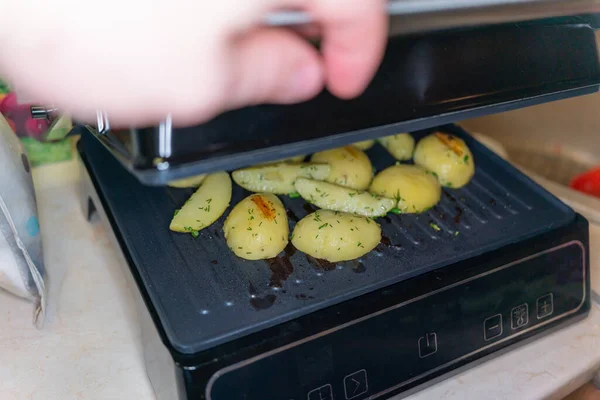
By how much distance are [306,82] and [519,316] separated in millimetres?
516

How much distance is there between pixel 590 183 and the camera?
138 centimetres

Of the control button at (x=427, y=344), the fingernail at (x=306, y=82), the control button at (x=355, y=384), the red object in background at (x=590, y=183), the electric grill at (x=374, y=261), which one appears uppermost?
the fingernail at (x=306, y=82)

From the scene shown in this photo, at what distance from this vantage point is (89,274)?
3.09 feet

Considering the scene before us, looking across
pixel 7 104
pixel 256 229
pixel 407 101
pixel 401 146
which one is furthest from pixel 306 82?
pixel 7 104

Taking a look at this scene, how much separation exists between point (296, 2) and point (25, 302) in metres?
0.71

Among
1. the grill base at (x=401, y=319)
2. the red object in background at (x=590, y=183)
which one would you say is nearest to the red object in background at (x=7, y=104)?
the grill base at (x=401, y=319)

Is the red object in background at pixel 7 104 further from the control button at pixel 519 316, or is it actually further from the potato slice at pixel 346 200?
the control button at pixel 519 316

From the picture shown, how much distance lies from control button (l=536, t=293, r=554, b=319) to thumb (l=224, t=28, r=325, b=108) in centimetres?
51

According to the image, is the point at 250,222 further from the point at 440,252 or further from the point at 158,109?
the point at 158,109

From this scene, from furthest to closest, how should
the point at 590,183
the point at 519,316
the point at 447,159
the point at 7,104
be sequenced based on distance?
1. the point at 590,183
2. the point at 7,104
3. the point at 447,159
4. the point at 519,316

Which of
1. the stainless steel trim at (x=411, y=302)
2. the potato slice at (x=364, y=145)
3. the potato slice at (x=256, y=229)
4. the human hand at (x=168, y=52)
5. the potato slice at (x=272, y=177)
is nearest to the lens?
the human hand at (x=168, y=52)

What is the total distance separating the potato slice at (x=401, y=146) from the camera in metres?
0.95

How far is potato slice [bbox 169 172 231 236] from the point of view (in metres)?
0.79

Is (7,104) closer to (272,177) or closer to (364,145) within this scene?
(272,177)
